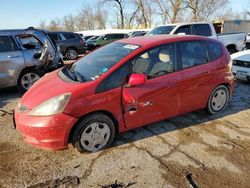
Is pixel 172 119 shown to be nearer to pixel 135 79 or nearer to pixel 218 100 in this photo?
pixel 218 100

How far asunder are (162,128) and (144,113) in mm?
673

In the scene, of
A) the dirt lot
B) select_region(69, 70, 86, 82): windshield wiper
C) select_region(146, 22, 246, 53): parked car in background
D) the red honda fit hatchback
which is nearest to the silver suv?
the dirt lot

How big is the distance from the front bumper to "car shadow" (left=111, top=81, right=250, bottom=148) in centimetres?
85

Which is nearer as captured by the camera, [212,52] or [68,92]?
[68,92]

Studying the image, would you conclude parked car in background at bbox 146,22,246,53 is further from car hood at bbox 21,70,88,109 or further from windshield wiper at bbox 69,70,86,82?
car hood at bbox 21,70,88,109

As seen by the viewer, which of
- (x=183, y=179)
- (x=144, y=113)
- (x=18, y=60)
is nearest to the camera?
(x=183, y=179)

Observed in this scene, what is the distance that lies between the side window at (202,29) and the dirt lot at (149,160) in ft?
19.3

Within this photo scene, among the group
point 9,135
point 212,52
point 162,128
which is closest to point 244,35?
point 212,52

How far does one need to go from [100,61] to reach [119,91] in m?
0.73

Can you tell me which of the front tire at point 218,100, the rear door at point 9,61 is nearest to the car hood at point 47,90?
the front tire at point 218,100

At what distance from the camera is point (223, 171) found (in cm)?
327

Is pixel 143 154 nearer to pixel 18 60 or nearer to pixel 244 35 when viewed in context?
pixel 18 60

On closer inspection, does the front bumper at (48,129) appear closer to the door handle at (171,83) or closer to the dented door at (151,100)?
the dented door at (151,100)

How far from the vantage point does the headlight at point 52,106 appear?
332 centimetres
